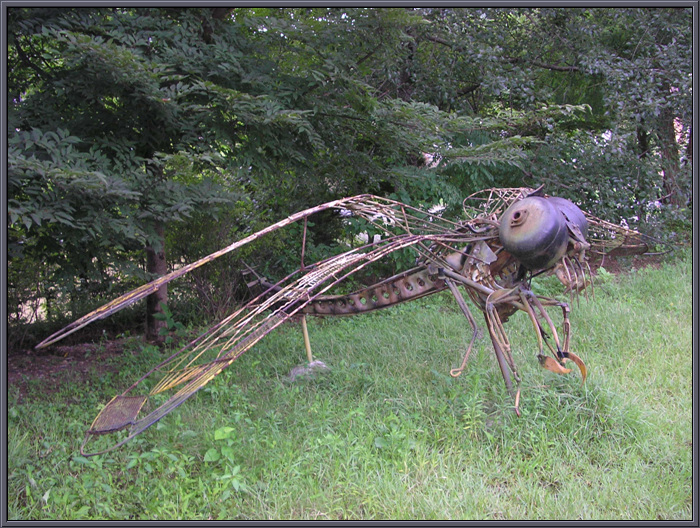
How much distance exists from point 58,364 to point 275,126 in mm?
3797

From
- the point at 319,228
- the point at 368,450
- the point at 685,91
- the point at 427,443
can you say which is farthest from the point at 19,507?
the point at 685,91

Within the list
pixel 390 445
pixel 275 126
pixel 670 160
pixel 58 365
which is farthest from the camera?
pixel 670 160

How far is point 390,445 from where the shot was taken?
11.0ft

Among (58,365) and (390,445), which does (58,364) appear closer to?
(58,365)

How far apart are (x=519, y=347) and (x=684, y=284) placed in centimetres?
321

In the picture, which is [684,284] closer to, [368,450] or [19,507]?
[368,450]

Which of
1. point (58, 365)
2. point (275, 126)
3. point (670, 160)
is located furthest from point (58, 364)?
point (670, 160)

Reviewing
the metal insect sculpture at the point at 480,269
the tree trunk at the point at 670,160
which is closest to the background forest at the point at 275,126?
the tree trunk at the point at 670,160

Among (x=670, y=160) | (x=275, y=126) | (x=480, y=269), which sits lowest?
(x=480, y=269)

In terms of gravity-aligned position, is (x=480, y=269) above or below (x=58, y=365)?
above

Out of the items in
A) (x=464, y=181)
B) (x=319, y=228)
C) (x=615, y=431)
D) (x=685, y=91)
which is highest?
(x=685, y=91)

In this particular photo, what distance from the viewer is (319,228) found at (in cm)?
827

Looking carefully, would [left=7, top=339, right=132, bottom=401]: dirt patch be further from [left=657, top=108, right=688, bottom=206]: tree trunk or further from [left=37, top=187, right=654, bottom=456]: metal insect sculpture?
[left=657, top=108, right=688, bottom=206]: tree trunk

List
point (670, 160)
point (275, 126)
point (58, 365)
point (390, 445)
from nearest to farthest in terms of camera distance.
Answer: point (390, 445) → point (275, 126) → point (58, 365) → point (670, 160)
